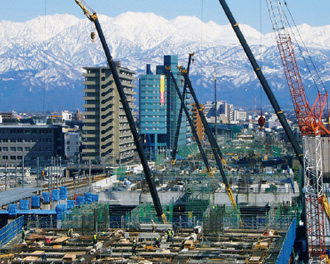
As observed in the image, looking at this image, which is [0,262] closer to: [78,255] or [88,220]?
[78,255]

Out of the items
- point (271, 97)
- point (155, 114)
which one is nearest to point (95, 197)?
point (271, 97)

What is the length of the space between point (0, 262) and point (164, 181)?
34.7 meters

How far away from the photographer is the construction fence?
28777 mm

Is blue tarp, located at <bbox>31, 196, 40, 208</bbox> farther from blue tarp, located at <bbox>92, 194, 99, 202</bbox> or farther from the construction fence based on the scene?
the construction fence

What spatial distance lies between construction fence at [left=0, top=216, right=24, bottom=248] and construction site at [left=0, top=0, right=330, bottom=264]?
0.15 ft

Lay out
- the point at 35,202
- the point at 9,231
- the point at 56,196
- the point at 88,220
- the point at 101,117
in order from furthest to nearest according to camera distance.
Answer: the point at 101,117 < the point at 56,196 < the point at 35,202 < the point at 9,231 < the point at 88,220

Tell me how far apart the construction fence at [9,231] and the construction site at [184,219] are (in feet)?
0.15

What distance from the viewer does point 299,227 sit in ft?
129

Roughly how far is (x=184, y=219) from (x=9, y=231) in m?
11.9

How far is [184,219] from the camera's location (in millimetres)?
39344

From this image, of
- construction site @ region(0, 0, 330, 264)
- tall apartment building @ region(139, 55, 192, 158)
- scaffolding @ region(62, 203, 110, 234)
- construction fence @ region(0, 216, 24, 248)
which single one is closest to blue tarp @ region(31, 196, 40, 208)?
construction site @ region(0, 0, 330, 264)

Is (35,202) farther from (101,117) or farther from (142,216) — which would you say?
(101,117)

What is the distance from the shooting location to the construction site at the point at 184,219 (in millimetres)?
25344

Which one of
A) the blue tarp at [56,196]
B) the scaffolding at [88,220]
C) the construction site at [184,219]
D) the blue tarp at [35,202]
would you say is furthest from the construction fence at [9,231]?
the blue tarp at [56,196]
